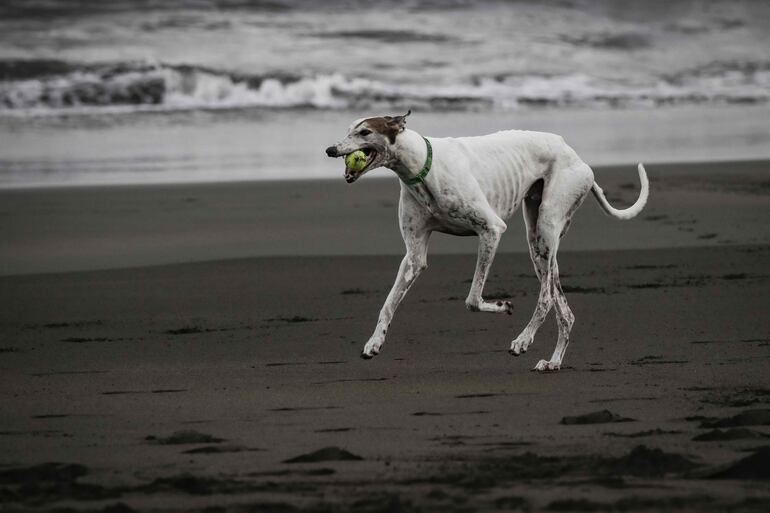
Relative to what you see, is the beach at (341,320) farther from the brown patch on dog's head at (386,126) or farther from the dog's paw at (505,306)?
the dog's paw at (505,306)

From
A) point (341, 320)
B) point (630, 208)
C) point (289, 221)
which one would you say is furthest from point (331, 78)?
point (630, 208)

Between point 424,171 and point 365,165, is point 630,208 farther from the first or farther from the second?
point 365,165

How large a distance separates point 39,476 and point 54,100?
24.2 metres

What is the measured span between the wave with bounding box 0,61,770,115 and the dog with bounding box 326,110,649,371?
19.3 m

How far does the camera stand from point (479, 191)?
336 inches

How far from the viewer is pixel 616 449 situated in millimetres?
6129

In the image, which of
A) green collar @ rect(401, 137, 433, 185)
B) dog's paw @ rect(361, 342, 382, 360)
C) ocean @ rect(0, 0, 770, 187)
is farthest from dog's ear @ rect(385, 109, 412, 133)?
ocean @ rect(0, 0, 770, 187)

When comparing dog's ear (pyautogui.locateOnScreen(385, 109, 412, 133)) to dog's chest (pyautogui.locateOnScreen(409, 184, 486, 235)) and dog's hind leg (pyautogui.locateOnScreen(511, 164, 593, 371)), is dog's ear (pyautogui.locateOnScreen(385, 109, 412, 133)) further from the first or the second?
dog's hind leg (pyautogui.locateOnScreen(511, 164, 593, 371))

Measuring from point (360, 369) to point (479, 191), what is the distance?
1.37 metres

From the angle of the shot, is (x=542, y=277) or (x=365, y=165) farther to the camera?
(x=542, y=277)

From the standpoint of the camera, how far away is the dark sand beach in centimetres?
561

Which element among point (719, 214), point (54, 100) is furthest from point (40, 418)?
point (54, 100)

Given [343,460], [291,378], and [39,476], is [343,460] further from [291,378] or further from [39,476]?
[291,378]

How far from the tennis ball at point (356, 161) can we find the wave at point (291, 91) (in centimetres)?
2010
